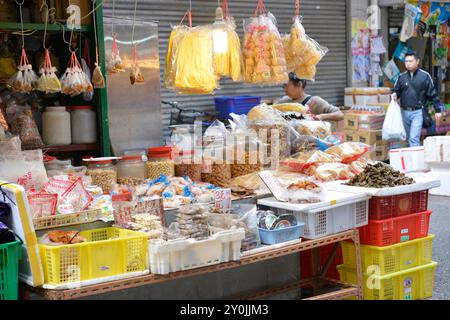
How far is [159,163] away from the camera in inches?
190

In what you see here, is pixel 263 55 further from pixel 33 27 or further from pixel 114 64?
pixel 33 27

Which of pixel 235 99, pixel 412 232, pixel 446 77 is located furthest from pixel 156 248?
pixel 446 77

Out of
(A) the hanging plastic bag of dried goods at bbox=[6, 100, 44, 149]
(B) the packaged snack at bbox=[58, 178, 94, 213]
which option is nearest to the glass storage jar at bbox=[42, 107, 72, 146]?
(A) the hanging plastic bag of dried goods at bbox=[6, 100, 44, 149]

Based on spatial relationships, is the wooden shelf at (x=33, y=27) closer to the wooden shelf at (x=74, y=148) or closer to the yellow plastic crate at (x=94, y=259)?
the wooden shelf at (x=74, y=148)

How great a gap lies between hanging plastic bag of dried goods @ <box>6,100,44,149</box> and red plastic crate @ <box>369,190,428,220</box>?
2.48m

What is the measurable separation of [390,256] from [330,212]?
0.77 metres

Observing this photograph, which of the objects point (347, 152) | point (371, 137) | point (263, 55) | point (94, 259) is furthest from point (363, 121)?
point (94, 259)

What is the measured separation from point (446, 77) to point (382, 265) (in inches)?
395

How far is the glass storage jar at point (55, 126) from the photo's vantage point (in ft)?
16.8

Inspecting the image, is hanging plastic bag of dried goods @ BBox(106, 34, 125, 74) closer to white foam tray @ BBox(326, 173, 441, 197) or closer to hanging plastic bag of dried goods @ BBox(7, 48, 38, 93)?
hanging plastic bag of dried goods @ BBox(7, 48, 38, 93)

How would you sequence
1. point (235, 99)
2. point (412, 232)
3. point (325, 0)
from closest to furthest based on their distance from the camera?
point (412, 232) → point (235, 99) → point (325, 0)

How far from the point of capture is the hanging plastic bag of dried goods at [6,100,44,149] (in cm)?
482

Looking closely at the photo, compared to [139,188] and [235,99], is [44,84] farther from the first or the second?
[235,99]
